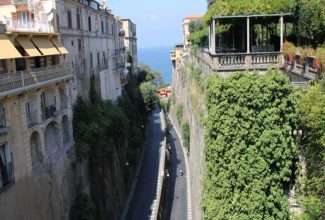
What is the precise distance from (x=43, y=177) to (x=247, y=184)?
10900 millimetres

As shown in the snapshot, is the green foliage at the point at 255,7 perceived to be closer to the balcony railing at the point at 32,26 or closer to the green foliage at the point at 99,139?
the balcony railing at the point at 32,26

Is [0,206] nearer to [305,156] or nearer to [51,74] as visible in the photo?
[51,74]

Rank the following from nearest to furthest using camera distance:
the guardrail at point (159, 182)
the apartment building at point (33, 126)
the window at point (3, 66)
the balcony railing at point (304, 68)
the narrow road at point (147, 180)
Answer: the balcony railing at point (304, 68) → the apartment building at point (33, 126) → the window at point (3, 66) → the guardrail at point (159, 182) → the narrow road at point (147, 180)

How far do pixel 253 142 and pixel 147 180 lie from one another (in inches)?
986

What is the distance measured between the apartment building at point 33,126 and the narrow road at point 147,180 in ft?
29.4

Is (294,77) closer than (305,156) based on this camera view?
No

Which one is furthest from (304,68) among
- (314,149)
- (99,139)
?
(99,139)

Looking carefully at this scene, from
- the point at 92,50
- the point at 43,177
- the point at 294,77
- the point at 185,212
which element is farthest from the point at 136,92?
the point at 294,77

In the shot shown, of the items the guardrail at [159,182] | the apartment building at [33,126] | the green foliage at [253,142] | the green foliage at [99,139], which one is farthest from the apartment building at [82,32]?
the green foliage at [253,142]

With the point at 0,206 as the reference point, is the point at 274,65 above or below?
above

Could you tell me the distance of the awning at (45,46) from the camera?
77.4ft

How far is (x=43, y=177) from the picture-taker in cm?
2273

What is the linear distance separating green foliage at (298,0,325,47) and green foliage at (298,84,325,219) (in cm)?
416

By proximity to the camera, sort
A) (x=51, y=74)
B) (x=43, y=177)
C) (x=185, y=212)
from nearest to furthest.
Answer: (x=43, y=177)
(x=51, y=74)
(x=185, y=212)
